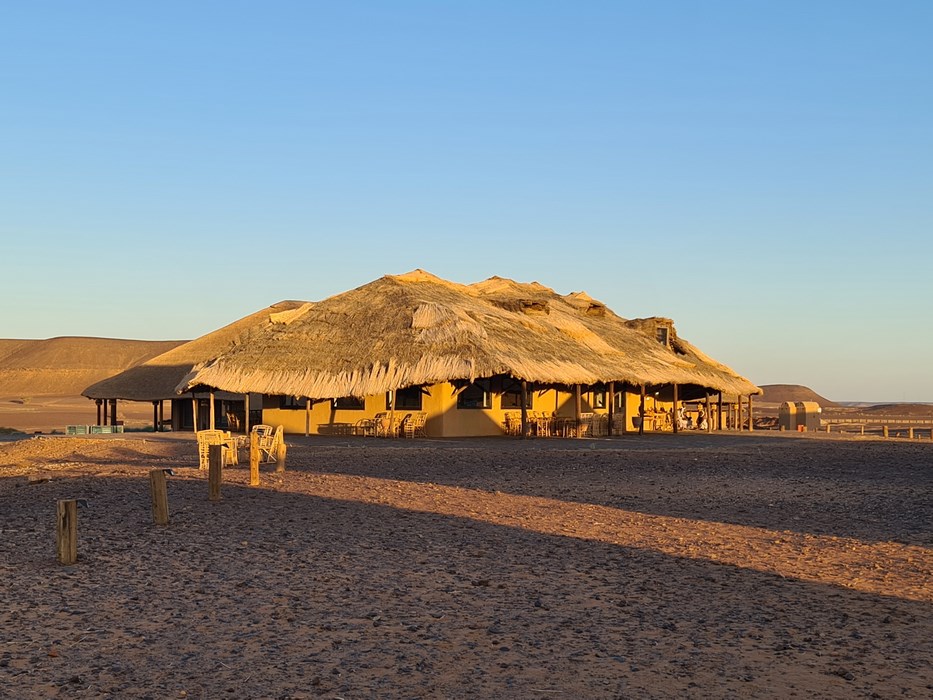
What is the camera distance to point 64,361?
15288cm

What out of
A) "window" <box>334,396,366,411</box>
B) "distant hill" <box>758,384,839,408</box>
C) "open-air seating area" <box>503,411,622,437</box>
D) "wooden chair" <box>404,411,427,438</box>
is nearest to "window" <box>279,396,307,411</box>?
"window" <box>334,396,366,411</box>

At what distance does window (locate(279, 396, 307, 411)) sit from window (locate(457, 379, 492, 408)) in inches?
229

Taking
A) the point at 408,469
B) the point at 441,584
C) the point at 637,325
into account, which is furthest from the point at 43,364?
the point at 441,584

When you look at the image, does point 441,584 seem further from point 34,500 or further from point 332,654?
point 34,500

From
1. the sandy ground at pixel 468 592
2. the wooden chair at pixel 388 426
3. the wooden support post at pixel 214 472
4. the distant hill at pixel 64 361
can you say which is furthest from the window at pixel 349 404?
the distant hill at pixel 64 361

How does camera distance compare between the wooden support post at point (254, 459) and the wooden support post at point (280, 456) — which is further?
the wooden support post at point (280, 456)

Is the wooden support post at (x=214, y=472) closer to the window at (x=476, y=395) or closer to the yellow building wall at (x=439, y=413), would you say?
the yellow building wall at (x=439, y=413)

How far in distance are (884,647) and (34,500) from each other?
1194 centimetres

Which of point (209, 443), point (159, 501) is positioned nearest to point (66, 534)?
point (159, 501)

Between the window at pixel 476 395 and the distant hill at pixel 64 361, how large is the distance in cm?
10299

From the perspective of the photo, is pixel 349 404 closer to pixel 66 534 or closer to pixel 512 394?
pixel 512 394

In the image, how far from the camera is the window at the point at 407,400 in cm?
3288

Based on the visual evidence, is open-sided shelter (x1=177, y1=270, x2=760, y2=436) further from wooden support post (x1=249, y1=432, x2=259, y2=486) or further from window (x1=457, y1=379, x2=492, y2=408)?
wooden support post (x1=249, y1=432, x2=259, y2=486)

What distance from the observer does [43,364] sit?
497ft
